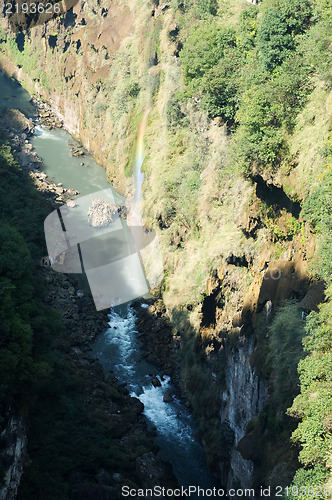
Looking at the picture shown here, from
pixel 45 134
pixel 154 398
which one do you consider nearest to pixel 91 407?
pixel 154 398

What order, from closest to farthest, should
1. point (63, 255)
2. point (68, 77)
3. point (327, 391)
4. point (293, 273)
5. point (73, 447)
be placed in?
point (327, 391)
point (293, 273)
point (73, 447)
point (63, 255)
point (68, 77)

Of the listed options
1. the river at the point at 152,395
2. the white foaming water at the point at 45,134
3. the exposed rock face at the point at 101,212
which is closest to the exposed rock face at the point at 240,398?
the river at the point at 152,395

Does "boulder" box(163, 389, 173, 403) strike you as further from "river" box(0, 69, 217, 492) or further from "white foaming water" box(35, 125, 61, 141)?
"white foaming water" box(35, 125, 61, 141)

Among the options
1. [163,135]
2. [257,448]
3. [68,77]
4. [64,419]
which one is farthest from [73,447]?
Answer: [68,77]

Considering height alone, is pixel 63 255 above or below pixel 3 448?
below

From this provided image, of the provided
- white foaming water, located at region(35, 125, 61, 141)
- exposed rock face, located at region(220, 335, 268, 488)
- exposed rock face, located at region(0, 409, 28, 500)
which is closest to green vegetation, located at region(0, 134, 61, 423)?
exposed rock face, located at region(0, 409, 28, 500)

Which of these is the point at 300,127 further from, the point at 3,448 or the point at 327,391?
the point at 3,448

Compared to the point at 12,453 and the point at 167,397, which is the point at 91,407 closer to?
the point at 167,397
